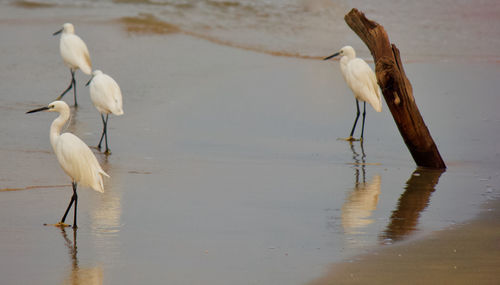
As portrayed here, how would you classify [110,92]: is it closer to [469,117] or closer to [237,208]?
[237,208]

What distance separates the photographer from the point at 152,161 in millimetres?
8141

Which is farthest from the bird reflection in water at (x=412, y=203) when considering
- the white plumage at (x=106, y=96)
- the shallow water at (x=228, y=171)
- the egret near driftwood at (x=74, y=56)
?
the egret near driftwood at (x=74, y=56)

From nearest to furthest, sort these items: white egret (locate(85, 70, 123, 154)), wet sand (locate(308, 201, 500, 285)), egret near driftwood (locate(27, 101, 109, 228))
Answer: wet sand (locate(308, 201, 500, 285)) → egret near driftwood (locate(27, 101, 109, 228)) → white egret (locate(85, 70, 123, 154))

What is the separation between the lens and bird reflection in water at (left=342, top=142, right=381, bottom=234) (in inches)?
229

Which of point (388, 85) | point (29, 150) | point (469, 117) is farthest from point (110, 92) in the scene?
point (469, 117)

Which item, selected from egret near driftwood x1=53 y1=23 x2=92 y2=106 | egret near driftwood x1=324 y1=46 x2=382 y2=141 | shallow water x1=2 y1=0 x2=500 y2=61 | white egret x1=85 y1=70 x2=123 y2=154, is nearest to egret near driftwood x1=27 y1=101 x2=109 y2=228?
white egret x1=85 y1=70 x2=123 y2=154

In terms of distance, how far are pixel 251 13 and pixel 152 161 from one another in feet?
47.4

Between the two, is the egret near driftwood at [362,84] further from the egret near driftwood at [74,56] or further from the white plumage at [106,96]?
the egret near driftwood at [74,56]

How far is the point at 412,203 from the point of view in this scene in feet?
21.5

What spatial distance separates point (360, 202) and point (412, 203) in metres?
0.45

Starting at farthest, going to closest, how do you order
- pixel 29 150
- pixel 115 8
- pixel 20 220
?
pixel 115 8 < pixel 29 150 < pixel 20 220

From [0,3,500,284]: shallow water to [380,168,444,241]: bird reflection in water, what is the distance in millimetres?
20

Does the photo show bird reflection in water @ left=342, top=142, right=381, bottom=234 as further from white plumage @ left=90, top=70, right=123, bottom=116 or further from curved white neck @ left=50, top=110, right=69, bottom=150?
white plumage @ left=90, top=70, right=123, bottom=116

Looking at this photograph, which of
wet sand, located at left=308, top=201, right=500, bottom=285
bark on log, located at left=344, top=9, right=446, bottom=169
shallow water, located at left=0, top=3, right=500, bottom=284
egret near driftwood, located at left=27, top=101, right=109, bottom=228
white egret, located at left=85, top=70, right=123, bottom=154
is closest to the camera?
wet sand, located at left=308, top=201, right=500, bottom=285
